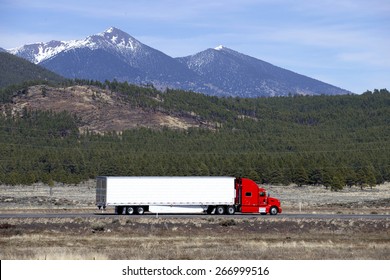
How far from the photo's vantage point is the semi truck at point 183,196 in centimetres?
6450

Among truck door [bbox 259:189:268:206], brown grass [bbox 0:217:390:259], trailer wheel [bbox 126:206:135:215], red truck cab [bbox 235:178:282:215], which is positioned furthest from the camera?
truck door [bbox 259:189:268:206]

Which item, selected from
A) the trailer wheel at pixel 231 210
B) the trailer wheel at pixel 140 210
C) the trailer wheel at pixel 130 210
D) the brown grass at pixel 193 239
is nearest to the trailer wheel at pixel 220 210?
the trailer wheel at pixel 231 210

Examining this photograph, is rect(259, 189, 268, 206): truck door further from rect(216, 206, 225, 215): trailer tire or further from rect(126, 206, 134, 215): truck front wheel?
rect(126, 206, 134, 215): truck front wheel

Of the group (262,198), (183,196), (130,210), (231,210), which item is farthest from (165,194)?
(262,198)

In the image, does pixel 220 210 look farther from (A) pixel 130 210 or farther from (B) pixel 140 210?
(A) pixel 130 210

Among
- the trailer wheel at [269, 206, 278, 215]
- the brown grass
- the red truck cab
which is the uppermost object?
the red truck cab

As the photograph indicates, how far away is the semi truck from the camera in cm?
6450

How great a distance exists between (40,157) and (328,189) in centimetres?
6323

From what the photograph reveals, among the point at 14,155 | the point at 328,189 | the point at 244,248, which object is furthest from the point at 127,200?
the point at 14,155

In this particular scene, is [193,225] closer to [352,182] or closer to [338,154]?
[352,182]

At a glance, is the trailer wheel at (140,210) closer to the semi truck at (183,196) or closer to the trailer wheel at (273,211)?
the semi truck at (183,196)

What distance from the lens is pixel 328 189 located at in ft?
456

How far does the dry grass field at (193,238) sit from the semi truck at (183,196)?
291 inches

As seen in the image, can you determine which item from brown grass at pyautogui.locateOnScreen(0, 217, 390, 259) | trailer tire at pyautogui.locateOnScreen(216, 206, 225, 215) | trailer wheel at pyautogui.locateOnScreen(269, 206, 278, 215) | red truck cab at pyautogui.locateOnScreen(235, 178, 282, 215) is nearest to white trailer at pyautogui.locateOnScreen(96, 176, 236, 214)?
trailer tire at pyautogui.locateOnScreen(216, 206, 225, 215)
